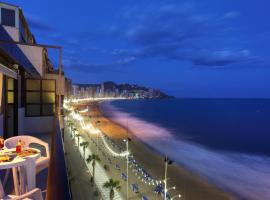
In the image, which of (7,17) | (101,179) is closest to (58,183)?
(7,17)

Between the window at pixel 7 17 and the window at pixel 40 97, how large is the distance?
14.5 ft

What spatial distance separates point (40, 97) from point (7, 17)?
529cm

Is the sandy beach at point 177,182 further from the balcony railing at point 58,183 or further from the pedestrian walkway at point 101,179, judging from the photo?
the balcony railing at point 58,183

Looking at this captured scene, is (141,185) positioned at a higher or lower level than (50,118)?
lower

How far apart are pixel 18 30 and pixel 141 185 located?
1144 cm

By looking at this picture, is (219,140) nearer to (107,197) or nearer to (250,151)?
(250,151)

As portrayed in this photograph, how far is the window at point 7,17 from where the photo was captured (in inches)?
492

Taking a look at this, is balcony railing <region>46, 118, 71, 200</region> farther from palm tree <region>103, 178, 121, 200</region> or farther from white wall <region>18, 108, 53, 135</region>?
palm tree <region>103, 178, 121, 200</region>

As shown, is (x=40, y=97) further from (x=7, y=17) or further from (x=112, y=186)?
(x=112, y=186)

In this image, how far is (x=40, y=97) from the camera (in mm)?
→ 10391

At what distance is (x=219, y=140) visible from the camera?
38062 millimetres

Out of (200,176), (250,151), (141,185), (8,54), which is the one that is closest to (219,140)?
(250,151)

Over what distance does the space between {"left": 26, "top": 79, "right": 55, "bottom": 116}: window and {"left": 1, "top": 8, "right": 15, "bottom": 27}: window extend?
4.42m

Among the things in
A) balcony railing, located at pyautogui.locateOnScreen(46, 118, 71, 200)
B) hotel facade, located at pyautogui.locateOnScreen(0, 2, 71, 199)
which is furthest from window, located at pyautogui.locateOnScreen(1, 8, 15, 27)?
balcony railing, located at pyautogui.locateOnScreen(46, 118, 71, 200)
